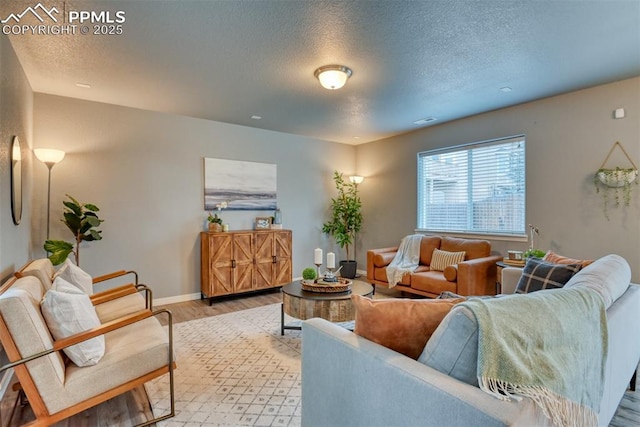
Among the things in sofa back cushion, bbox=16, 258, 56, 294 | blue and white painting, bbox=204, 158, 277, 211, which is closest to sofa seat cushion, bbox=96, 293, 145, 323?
sofa back cushion, bbox=16, 258, 56, 294

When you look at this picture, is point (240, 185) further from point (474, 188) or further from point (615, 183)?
point (615, 183)

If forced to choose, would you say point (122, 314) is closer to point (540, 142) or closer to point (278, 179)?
point (278, 179)

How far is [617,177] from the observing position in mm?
3240

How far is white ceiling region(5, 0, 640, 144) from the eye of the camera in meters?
2.14

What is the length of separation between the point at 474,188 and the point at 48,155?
17.0 ft

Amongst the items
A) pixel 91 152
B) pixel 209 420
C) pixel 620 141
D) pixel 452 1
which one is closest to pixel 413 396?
pixel 209 420

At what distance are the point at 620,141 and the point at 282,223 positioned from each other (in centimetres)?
440

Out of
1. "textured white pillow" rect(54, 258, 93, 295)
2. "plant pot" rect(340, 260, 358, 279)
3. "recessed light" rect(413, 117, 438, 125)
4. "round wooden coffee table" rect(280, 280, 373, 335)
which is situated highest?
"recessed light" rect(413, 117, 438, 125)

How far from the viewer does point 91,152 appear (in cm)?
388

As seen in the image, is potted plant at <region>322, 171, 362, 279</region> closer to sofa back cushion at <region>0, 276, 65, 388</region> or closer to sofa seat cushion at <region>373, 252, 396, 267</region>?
sofa seat cushion at <region>373, 252, 396, 267</region>

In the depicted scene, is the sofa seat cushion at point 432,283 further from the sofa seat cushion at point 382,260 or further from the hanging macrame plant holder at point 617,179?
the hanging macrame plant holder at point 617,179

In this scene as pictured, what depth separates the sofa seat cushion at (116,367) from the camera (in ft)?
5.43

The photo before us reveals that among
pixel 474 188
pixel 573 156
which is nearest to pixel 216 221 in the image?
pixel 474 188

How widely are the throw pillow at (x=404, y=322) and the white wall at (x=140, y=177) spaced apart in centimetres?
378
